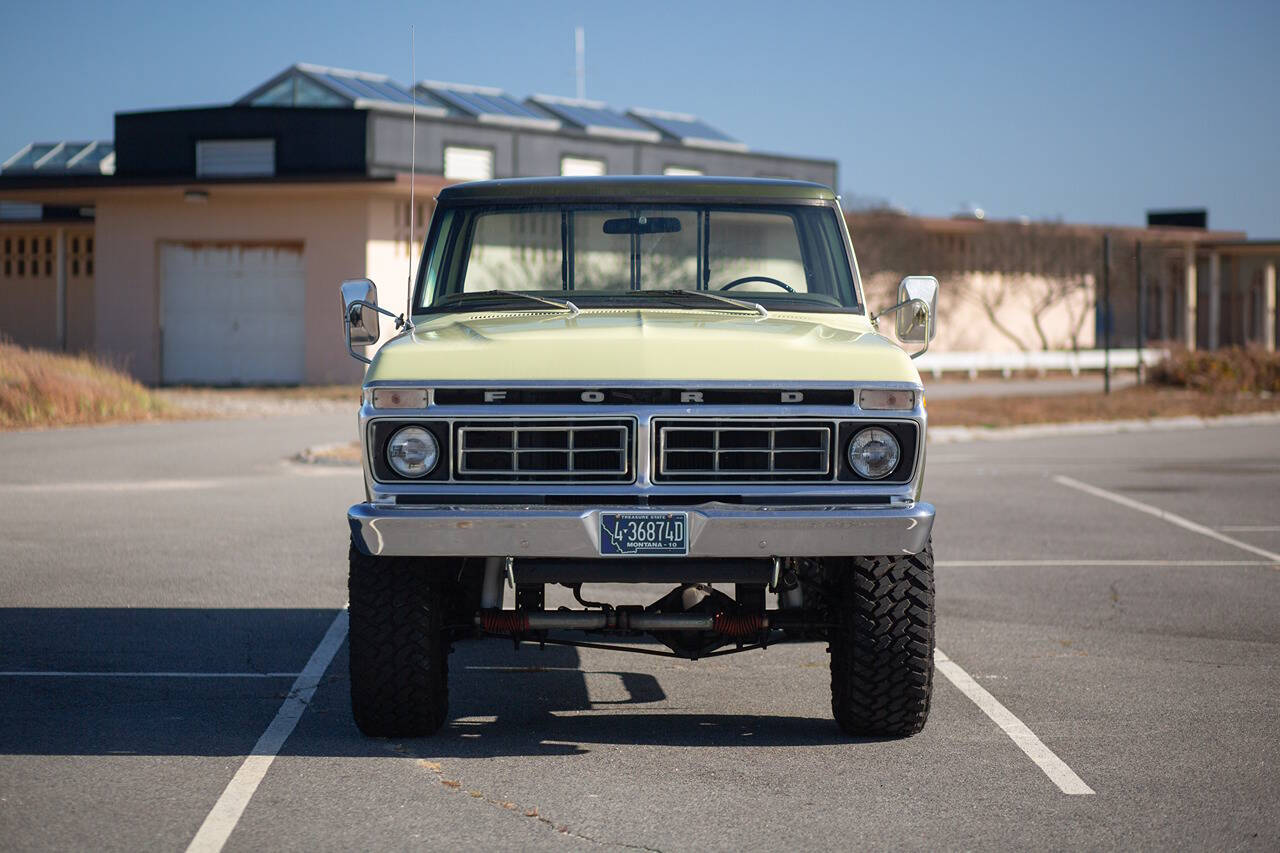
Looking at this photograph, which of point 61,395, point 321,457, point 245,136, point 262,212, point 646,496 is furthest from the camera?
point 245,136

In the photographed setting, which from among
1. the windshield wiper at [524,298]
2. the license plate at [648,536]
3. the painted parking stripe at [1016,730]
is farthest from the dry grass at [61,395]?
the license plate at [648,536]

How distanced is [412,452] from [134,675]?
233cm

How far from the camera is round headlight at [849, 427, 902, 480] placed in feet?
19.1

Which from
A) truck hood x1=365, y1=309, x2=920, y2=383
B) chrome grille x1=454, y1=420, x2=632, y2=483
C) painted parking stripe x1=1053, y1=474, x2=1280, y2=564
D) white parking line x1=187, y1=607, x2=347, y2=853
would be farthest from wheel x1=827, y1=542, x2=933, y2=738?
painted parking stripe x1=1053, y1=474, x2=1280, y2=564

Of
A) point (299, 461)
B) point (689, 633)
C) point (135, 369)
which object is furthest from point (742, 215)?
point (135, 369)

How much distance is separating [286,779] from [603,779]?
1074 millimetres

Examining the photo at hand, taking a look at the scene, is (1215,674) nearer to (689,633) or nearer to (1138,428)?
(689,633)

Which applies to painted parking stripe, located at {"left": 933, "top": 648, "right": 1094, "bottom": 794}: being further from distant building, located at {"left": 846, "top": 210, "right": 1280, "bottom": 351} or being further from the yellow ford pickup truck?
distant building, located at {"left": 846, "top": 210, "right": 1280, "bottom": 351}

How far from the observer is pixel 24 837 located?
4.90 metres

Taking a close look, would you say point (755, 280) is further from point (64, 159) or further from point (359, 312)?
point (64, 159)

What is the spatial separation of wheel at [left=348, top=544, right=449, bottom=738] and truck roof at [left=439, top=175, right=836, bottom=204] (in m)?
2.03

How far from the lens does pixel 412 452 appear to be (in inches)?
229

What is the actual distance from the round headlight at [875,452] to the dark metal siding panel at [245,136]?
27.8 meters

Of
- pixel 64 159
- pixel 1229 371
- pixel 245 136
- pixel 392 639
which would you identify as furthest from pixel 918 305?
pixel 64 159
